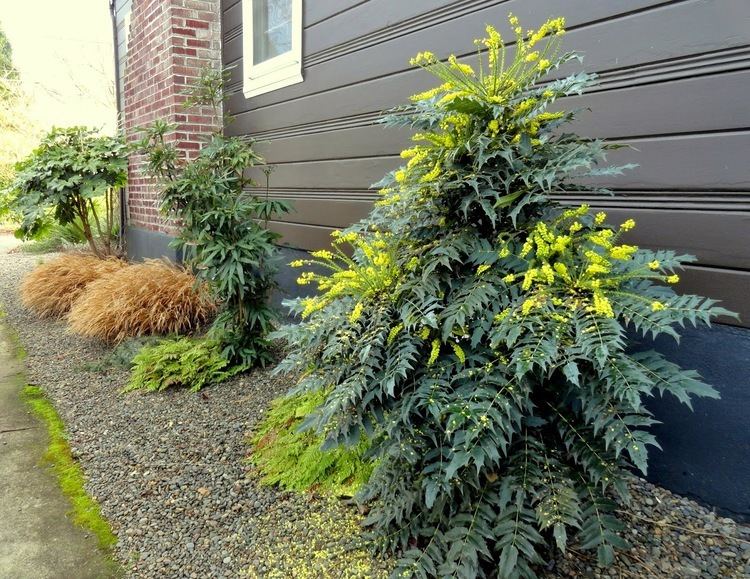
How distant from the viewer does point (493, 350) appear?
1675 millimetres

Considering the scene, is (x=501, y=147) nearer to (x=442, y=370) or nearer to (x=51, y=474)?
(x=442, y=370)

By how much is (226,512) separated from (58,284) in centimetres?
448

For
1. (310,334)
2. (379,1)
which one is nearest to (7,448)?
(310,334)

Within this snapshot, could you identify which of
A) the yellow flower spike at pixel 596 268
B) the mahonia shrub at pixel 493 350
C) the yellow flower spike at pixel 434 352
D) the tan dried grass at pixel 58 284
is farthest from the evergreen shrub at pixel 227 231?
the tan dried grass at pixel 58 284

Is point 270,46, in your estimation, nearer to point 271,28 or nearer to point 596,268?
point 271,28

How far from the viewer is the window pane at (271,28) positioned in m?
4.77

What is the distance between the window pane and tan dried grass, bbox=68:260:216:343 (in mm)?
2226

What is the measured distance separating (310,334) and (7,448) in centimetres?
219

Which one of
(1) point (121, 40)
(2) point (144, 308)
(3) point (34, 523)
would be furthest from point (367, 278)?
(1) point (121, 40)

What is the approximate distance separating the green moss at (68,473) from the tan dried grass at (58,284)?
2.15 m

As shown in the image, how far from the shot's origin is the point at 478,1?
9.59ft

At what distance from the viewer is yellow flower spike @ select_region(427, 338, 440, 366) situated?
5.55 ft

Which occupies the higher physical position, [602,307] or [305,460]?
[602,307]

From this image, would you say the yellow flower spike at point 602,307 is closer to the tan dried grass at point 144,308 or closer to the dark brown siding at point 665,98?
the dark brown siding at point 665,98
